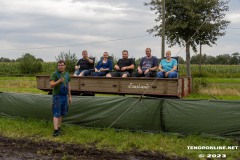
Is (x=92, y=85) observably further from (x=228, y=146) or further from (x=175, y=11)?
(x=175, y=11)

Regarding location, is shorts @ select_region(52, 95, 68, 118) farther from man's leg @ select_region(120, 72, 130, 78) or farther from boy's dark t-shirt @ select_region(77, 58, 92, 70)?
boy's dark t-shirt @ select_region(77, 58, 92, 70)

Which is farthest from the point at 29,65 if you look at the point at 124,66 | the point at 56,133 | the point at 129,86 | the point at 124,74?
the point at 56,133

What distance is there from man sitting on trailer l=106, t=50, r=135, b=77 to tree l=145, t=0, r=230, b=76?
1315 centimetres

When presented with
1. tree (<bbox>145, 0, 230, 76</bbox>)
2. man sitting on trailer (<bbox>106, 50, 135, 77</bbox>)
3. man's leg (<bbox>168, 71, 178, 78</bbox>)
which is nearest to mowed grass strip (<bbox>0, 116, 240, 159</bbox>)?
man's leg (<bbox>168, 71, 178, 78</bbox>)

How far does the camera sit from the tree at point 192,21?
23.1m

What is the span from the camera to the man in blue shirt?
30.7 feet

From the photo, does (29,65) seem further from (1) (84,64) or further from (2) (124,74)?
(2) (124,74)

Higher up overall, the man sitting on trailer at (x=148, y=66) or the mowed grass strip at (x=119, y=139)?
the man sitting on trailer at (x=148, y=66)

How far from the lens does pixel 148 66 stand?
10289 millimetres

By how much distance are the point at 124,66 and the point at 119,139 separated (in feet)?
12.1

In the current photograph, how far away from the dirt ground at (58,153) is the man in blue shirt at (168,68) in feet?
11.1

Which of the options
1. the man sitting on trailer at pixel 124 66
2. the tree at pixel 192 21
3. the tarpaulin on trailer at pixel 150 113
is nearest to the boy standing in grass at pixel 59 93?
the tarpaulin on trailer at pixel 150 113

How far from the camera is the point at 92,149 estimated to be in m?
6.76

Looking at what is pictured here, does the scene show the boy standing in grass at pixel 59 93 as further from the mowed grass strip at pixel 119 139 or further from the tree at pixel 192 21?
the tree at pixel 192 21
